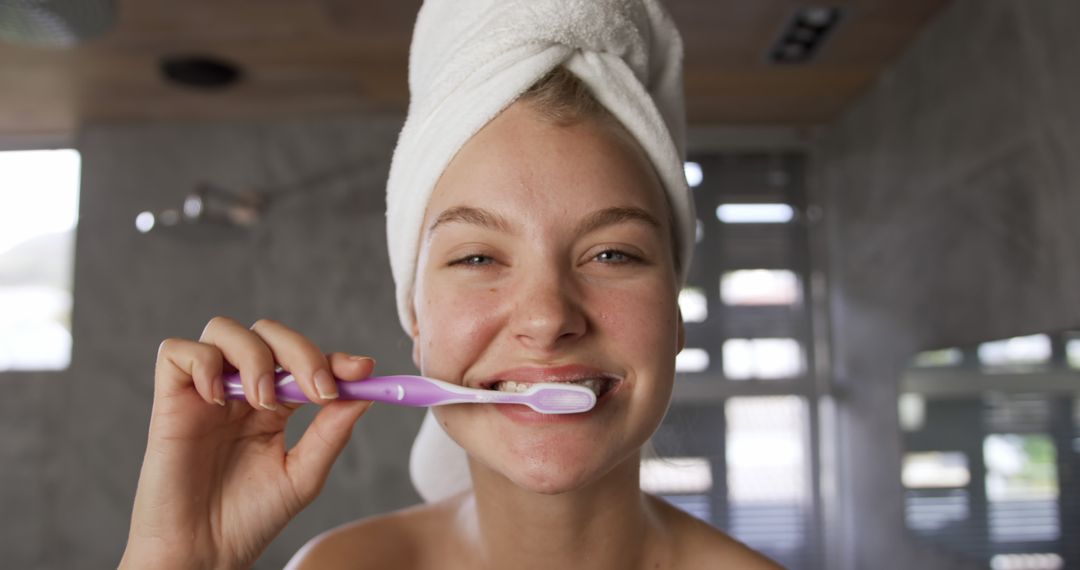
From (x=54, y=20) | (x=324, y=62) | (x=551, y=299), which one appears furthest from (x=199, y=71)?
(x=551, y=299)

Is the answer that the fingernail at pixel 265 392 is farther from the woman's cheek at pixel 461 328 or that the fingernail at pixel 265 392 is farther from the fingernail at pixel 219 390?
the woman's cheek at pixel 461 328

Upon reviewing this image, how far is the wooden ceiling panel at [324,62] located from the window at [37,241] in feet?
0.45

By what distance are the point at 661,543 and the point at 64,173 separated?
102 inches

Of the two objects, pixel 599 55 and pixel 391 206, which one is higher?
pixel 599 55

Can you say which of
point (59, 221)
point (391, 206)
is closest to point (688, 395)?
point (391, 206)

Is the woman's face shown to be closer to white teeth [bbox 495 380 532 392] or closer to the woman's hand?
white teeth [bbox 495 380 532 392]

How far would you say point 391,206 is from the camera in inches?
34.1

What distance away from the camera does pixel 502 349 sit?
0.70 m

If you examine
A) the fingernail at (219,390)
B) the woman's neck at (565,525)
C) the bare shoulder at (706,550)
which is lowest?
the bare shoulder at (706,550)

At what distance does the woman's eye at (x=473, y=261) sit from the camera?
2.39 feet

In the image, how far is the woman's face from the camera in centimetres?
69

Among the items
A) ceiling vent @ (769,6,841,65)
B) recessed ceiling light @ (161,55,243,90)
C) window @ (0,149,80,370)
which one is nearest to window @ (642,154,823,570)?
ceiling vent @ (769,6,841,65)

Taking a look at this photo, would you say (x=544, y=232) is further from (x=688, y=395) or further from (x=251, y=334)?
(x=688, y=395)

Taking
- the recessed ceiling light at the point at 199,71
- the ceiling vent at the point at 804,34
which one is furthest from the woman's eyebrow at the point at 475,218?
the recessed ceiling light at the point at 199,71
